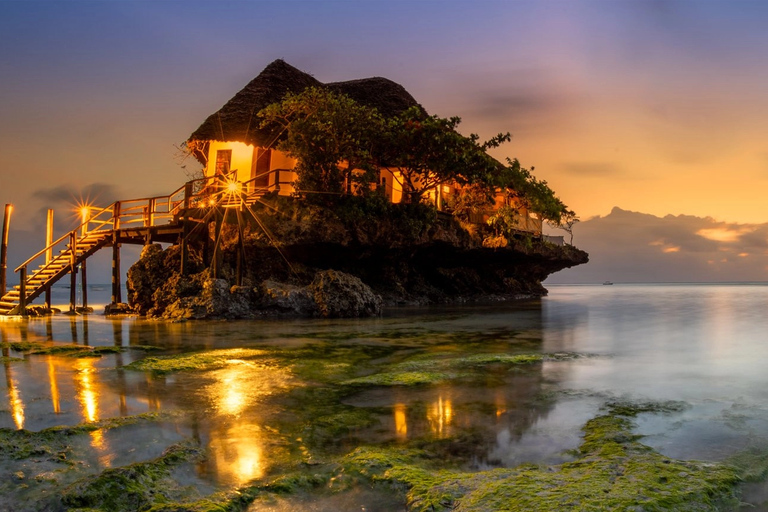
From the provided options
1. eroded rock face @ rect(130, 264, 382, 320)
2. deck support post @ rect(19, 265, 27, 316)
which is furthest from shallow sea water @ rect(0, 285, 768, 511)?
deck support post @ rect(19, 265, 27, 316)

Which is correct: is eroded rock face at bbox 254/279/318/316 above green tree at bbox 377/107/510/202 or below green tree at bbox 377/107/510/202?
below

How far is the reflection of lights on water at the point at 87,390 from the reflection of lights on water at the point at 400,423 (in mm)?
2874

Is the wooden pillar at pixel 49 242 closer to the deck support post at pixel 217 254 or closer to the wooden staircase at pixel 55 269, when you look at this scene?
the wooden staircase at pixel 55 269

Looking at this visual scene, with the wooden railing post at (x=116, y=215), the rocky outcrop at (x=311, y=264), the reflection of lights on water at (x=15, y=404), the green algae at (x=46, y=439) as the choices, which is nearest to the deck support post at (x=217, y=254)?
the rocky outcrop at (x=311, y=264)

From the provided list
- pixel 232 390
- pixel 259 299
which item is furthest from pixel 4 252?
pixel 232 390

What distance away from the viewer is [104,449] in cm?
423

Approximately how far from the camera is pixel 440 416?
5262mm

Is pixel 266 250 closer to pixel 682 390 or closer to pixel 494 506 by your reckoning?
pixel 682 390

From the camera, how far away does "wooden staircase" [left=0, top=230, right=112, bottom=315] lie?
2027cm

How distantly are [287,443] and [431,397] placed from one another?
2.19 m

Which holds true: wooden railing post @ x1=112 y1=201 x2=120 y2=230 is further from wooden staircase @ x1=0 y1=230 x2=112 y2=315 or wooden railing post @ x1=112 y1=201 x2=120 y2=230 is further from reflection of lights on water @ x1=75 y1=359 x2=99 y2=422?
reflection of lights on water @ x1=75 y1=359 x2=99 y2=422

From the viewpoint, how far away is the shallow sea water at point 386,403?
4137mm

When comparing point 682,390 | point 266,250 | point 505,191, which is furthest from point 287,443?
point 505,191

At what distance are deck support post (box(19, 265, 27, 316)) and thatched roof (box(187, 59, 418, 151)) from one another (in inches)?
333
